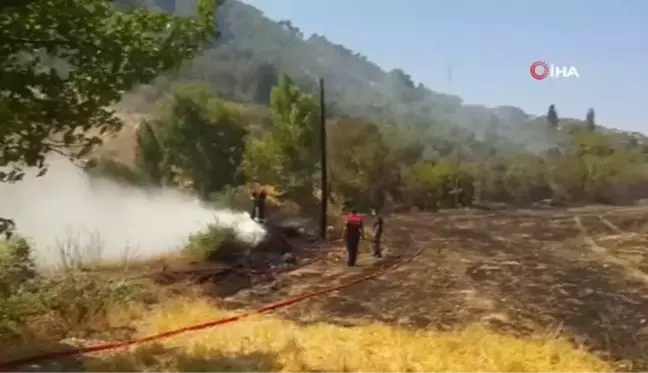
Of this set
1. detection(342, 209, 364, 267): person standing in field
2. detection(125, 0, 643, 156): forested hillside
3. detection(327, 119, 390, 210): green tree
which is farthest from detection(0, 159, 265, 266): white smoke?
detection(125, 0, 643, 156): forested hillside

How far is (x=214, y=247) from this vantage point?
21469 millimetres

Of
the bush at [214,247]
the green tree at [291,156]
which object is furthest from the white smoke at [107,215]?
the green tree at [291,156]

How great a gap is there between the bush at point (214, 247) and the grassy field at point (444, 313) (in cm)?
271

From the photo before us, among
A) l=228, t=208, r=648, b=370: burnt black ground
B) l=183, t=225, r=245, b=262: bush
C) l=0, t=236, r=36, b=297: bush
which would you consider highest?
l=0, t=236, r=36, b=297: bush

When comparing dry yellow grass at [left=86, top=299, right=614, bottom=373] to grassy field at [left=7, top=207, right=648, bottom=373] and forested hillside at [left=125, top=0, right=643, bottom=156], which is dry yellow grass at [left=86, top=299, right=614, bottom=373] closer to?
grassy field at [left=7, top=207, right=648, bottom=373]

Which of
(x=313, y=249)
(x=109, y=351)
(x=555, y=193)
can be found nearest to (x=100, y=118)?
(x=109, y=351)

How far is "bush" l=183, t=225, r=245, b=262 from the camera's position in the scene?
70.6ft

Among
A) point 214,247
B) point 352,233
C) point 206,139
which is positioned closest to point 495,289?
point 352,233

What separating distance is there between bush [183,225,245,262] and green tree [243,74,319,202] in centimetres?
1394

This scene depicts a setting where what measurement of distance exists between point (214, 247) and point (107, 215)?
10395 millimetres

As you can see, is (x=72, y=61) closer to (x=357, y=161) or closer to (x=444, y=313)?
(x=444, y=313)

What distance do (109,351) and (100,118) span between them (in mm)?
2491

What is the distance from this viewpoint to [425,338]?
9.89 metres

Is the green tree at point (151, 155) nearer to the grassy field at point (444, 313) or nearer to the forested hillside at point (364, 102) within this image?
the grassy field at point (444, 313)
